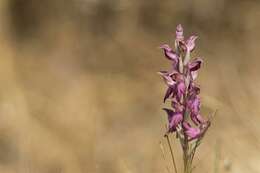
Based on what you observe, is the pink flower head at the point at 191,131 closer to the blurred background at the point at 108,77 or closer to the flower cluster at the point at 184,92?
the flower cluster at the point at 184,92

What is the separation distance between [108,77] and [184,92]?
6.33m

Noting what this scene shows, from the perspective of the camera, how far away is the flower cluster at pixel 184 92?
8.22ft

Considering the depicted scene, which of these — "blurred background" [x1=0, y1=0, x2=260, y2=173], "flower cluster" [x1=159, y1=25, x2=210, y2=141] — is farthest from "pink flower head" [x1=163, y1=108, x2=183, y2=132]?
"blurred background" [x1=0, y1=0, x2=260, y2=173]

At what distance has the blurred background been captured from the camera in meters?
6.10

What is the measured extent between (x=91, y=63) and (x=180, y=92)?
6.69 meters

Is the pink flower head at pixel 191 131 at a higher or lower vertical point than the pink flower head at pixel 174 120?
lower

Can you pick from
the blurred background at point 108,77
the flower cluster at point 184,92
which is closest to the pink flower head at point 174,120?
the flower cluster at point 184,92

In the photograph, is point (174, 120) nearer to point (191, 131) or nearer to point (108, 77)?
point (191, 131)

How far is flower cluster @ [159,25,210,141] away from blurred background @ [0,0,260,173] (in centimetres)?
222

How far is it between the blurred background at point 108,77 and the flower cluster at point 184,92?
7.29 ft

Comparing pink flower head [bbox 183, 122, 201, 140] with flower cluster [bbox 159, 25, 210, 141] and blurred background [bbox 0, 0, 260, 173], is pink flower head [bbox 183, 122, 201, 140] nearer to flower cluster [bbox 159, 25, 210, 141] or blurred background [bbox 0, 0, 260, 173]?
flower cluster [bbox 159, 25, 210, 141]

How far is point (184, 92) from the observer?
250cm

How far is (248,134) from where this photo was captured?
498cm

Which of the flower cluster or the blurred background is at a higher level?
the flower cluster
